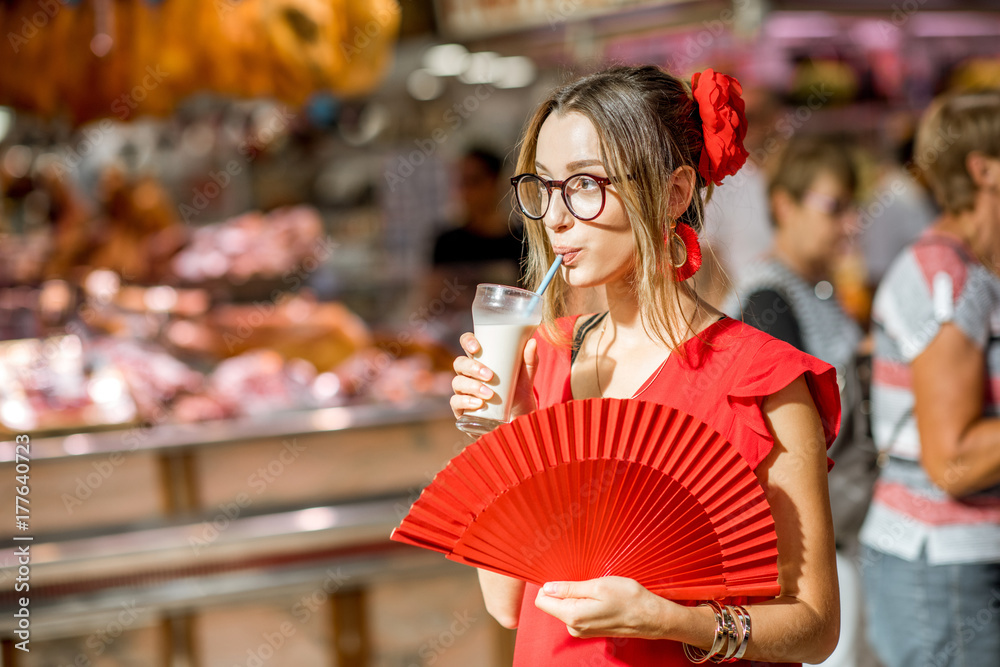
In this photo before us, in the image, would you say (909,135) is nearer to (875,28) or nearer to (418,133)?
(875,28)

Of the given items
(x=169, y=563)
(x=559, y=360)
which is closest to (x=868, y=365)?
(x=559, y=360)

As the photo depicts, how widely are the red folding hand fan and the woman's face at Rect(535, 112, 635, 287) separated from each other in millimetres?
209

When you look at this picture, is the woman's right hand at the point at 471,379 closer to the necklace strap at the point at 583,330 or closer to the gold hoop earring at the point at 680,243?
the necklace strap at the point at 583,330

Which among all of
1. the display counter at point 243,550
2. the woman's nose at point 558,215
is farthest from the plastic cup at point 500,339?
the display counter at point 243,550

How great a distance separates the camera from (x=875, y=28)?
6023 mm

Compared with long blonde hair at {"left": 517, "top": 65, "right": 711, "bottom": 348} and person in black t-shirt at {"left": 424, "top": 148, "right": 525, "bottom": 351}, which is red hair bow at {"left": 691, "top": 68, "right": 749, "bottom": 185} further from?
person in black t-shirt at {"left": 424, "top": 148, "right": 525, "bottom": 351}

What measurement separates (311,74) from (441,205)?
7.64 ft

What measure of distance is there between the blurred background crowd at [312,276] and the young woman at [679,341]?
0.14m

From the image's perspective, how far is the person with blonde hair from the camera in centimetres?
212

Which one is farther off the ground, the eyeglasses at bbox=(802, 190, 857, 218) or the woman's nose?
the woman's nose

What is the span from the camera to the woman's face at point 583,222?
1277 millimetres

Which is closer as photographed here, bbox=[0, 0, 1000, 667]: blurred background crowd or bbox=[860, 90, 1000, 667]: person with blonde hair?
bbox=[860, 90, 1000, 667]: person with blonde hair
